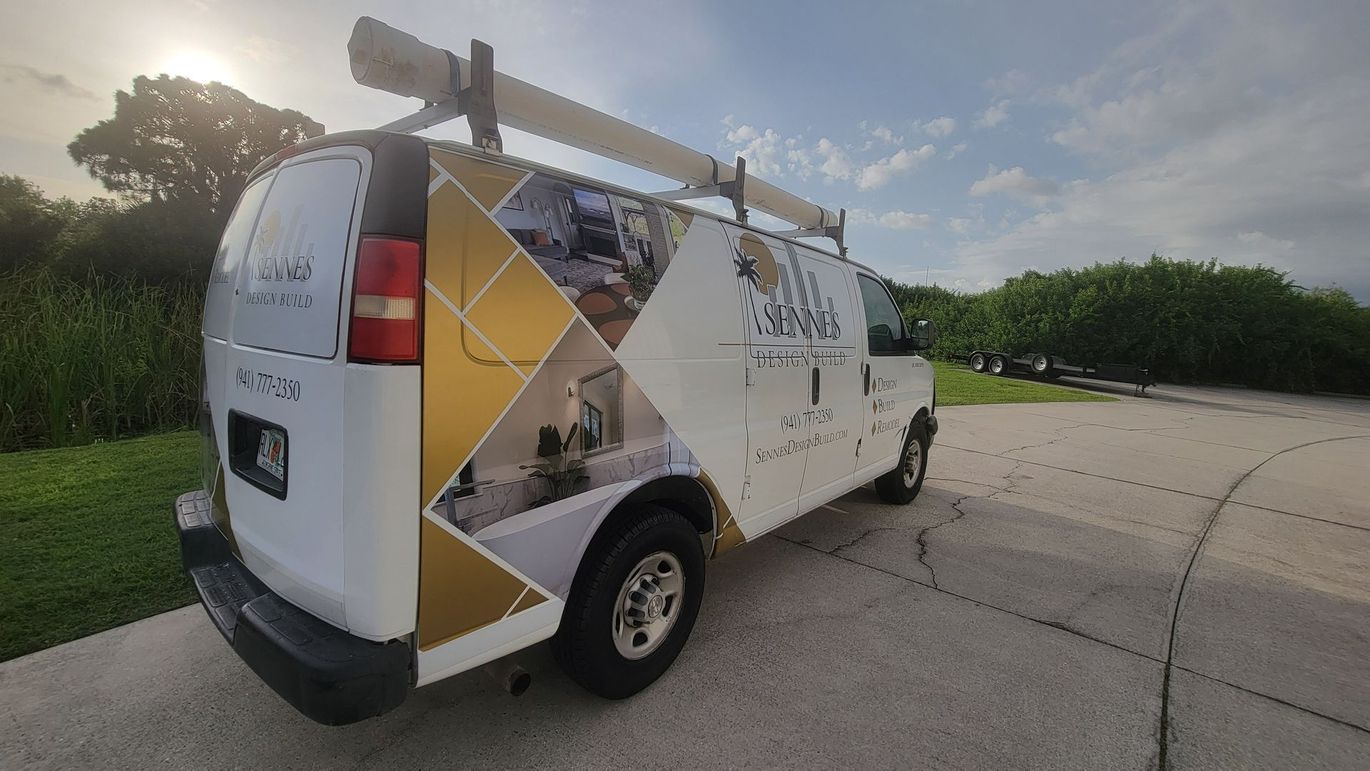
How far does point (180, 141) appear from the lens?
24.2 metres

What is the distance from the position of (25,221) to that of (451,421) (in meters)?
23.3

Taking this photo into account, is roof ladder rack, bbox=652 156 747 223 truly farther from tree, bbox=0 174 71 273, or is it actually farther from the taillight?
tree, bbox=0 174 71 273

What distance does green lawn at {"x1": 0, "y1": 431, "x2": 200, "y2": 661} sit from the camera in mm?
2875

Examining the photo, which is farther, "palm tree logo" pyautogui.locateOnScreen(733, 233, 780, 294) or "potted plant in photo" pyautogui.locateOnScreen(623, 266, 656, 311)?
"palm tree logo" pyautogui.locateOnScreen(733, 233, 780, 294)

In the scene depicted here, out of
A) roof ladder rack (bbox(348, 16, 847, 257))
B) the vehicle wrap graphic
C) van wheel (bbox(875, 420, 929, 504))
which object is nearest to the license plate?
the vehicle wrap graphic

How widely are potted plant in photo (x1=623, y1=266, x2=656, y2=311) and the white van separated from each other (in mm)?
11

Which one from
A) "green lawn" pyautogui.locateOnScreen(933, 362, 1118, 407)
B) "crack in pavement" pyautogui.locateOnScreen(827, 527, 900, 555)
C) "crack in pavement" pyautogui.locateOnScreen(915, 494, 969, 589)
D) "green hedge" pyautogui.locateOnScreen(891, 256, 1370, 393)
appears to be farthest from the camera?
"green hedge" pyautogui.locateOnScreen(891, 256, 1370, 393)

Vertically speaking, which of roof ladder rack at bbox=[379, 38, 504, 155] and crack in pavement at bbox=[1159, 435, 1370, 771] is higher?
roof ladder rack at bbox=[379, 38, 504, 155]

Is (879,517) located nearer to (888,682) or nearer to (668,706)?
(888,682)

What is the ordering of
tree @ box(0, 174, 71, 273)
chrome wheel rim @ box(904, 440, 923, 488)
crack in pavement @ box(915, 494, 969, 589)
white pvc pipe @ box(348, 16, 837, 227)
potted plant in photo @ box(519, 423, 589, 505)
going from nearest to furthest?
1. potted plant in photo @ box(519, 423, 589, 505)
2. white pvc pipe @ box(348, 16, 837, 227)
3. crack in pavement @ box(915, 494, 969, 589)
4. chrome wheel rim @ box(904, 440, 923, 488)
5. tree @ box(0, 174, 71, 273)

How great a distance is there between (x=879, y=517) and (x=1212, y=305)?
2386 cm

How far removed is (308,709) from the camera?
5.26 ft

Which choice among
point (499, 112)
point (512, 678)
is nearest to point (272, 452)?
point (512, 678)

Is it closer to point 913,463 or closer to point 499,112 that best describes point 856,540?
point 913,463
